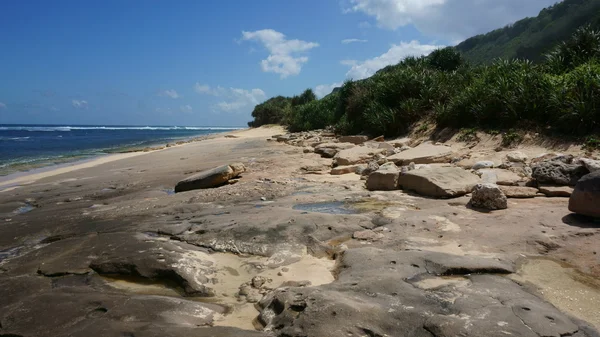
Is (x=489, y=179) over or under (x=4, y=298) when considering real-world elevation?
over

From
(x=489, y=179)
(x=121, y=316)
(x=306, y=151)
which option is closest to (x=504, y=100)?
(x=489, y=179)

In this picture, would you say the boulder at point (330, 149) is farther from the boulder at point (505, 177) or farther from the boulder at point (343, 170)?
the boulder at point (505, 177)

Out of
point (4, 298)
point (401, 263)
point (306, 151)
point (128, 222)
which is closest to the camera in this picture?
point (4, 298)

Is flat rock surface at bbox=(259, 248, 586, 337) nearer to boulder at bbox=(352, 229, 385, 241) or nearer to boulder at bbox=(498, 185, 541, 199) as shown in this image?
boulder at bbox=(352, 229, 385, 241)

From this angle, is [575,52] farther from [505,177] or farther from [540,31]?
[540,31]

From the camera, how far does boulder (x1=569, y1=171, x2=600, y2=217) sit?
11.9 feet

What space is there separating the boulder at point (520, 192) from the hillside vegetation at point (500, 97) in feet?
10.2

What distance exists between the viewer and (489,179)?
565 cm

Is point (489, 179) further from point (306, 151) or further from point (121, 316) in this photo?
point (306, 151)

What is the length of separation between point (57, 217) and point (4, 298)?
3032 mm

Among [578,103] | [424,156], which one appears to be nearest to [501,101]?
[578,103]

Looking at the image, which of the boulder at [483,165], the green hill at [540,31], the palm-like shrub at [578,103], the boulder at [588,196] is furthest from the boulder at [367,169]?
the green hill at [540,31]

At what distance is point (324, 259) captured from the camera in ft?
11.1

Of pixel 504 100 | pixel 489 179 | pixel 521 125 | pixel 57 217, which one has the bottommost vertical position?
pixel 57 217
